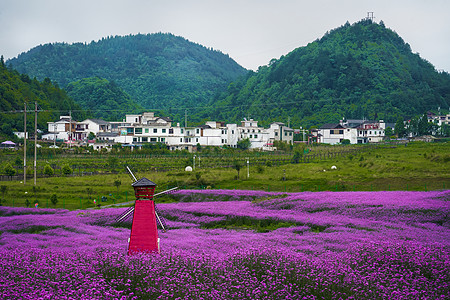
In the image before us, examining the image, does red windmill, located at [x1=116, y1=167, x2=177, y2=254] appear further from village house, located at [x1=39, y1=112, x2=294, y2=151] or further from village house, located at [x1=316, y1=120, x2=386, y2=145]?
village house, located at [x1=316, y1=120, x2=386, y2=145]

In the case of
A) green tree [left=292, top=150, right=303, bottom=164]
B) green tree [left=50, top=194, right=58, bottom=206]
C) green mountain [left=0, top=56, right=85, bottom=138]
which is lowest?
green tree [left=50, top=194, right=58, bottom=206]

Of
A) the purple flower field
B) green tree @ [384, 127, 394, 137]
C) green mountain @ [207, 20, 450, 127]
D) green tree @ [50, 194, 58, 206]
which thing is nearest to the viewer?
the purple flower field

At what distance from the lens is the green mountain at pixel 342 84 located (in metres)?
131

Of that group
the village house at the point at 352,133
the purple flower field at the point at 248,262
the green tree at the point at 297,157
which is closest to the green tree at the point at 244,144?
the village house at the point at 352,133

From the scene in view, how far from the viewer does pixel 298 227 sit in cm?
2283

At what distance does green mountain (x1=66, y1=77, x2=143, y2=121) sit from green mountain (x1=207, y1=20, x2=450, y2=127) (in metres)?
26.0

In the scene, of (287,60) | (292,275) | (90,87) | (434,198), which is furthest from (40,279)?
(287,60)

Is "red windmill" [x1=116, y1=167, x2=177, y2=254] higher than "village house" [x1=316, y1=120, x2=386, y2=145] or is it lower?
lower

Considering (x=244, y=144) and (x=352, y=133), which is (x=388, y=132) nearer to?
(x=352, y=133)

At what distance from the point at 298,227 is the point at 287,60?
153m

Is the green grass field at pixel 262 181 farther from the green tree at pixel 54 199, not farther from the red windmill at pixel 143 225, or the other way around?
the red windmill at pixel 143 225

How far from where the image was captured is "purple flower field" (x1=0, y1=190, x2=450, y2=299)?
1158 centimetres

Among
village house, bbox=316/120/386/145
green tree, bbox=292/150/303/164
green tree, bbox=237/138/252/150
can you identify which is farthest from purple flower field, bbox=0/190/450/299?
village house, bbox=316/120/386/145

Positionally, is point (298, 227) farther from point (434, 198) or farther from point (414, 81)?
point (414, 81)
